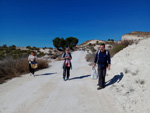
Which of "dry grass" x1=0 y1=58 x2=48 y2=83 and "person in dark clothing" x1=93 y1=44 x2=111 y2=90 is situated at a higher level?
"person in dark clothing" x1=93 y1=44 x2=111 y2=90

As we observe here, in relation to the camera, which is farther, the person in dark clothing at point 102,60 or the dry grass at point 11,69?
the dry grass at point 11,69

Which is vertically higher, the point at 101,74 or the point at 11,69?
the point at 101,74

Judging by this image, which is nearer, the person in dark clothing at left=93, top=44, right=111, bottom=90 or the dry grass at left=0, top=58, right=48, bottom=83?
the person in dark clothing at left=93, top=44, right=111, bottom=90

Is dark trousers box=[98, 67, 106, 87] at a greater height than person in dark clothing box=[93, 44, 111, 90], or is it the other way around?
person in dark clothing box=[93, 44, 111, 90]

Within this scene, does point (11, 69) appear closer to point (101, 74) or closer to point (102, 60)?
point (101, 74)

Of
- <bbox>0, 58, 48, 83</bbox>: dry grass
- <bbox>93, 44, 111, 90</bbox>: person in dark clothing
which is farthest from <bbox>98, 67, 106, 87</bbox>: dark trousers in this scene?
<bbox>0, 58, 48, 83</bbox>: dry grass

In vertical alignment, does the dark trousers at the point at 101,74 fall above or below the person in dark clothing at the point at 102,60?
below

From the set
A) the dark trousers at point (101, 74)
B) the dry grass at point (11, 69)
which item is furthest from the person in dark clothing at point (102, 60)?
the dry grass at point (11, 69)

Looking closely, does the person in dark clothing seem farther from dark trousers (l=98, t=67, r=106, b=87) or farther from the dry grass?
the dry grass

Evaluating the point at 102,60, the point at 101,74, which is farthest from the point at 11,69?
the point at 102,60

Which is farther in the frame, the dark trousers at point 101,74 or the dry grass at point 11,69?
the dry grass at point 11,69

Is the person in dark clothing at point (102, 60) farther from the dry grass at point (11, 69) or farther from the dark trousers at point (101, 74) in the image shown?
the dry grass at point (11, 69)

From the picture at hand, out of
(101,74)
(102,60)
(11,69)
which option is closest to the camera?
(102,60)

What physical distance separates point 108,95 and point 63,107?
5.63 feet
